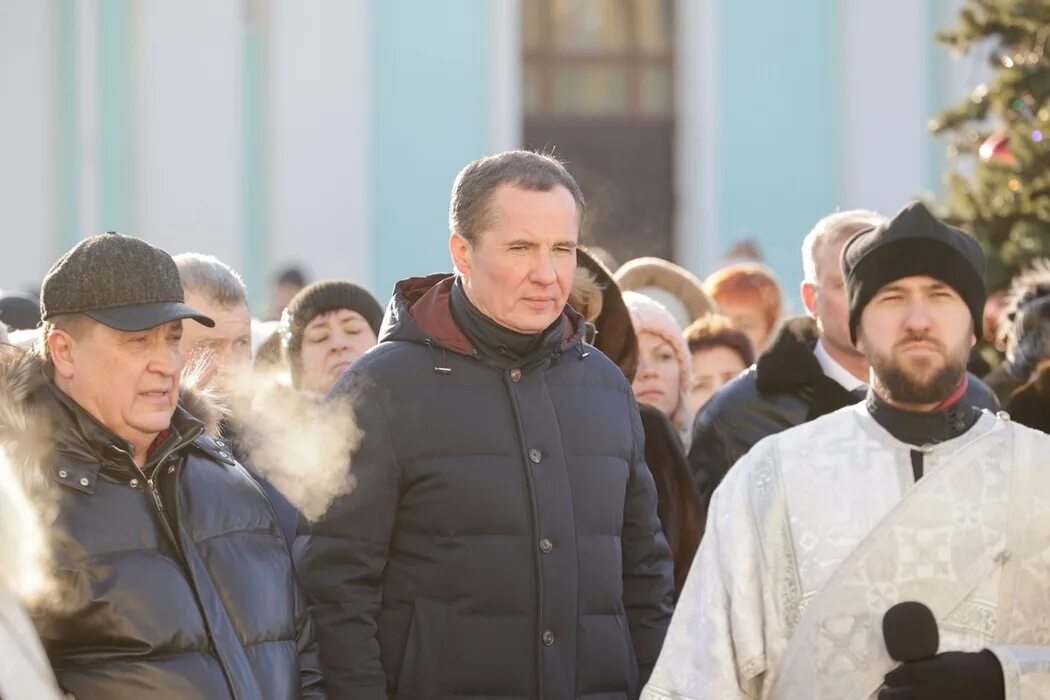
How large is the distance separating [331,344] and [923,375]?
7.81ft

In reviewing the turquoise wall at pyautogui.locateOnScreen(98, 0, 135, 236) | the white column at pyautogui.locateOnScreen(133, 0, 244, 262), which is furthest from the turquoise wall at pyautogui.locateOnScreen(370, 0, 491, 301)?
the turquoise wall at pyautogui.locateOnScreen(98, 0, 135, 236)

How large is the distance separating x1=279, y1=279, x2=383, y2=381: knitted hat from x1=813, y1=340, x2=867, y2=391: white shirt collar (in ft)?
4.05

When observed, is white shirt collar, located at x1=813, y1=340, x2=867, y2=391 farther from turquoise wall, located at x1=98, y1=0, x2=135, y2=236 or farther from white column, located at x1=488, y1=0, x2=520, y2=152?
turquoise wall, located at x1=98, y1=0, x2=135, y2=236

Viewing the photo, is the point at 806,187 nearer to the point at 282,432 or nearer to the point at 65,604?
the point at 282,432

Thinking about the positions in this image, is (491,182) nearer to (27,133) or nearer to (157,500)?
(157,500)

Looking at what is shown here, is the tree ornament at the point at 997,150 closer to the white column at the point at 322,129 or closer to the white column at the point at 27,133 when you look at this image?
the white column at the point at 322,129

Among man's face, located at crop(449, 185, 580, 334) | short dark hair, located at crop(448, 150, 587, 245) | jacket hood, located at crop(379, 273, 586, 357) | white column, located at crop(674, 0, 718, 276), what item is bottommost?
white column, located at crop(674, 0, 718, 276)

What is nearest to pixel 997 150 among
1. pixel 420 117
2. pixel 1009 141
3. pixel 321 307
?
pixel 1009 141

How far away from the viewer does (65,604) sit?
160 inches

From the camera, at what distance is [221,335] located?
597 centimetres

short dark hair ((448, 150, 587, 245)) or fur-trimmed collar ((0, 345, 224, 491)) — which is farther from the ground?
Answer: short dark hair ((448, 150, 587, 245))

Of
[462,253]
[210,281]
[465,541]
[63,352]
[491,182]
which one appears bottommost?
[465,541]

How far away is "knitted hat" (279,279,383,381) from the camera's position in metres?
6.50

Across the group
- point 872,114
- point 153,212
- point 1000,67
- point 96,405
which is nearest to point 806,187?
point 872,114
